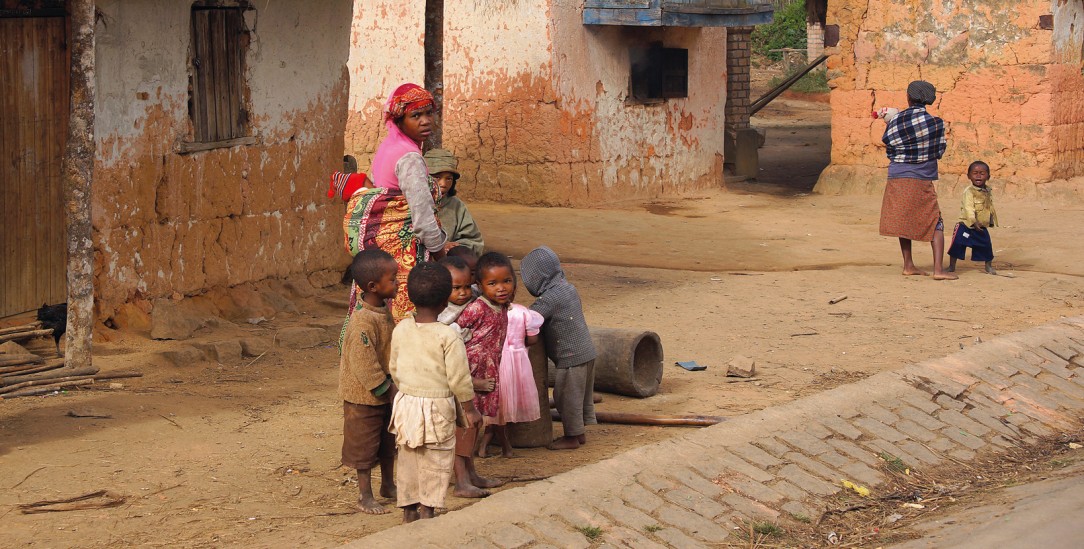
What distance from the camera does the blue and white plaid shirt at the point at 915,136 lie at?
9750mm

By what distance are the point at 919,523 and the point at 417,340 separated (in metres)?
2.37

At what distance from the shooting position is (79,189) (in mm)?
6660

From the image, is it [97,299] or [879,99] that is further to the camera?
[879,99]

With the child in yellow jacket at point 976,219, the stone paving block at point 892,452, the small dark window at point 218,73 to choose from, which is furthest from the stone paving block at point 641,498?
the child in yellow jacket at point 976,219

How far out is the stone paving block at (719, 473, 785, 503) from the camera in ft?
18.0

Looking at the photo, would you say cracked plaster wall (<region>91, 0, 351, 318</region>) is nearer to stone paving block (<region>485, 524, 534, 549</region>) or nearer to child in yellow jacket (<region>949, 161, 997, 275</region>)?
stone paving block (<region>485, 524, 534, 549</region>)

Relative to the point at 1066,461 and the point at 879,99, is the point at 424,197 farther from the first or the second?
the point at 879,99

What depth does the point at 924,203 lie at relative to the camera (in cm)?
988

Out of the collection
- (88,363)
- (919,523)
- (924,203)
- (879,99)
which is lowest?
(919,523)

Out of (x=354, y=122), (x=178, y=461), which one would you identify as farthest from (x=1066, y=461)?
(x=354, y=122)

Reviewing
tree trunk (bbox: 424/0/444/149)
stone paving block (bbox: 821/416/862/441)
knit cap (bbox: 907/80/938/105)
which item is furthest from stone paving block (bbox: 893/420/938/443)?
tree trunk (bbox: 424/0/444/149)

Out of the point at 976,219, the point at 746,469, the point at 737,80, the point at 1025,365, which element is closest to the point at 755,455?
the point at 746,469

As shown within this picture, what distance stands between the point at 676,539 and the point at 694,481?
458 mm

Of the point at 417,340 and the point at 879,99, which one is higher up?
the point at 879,99
